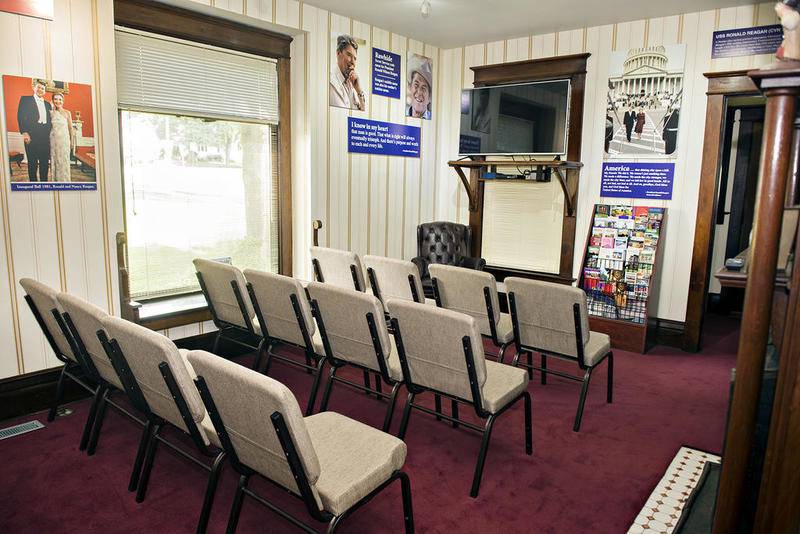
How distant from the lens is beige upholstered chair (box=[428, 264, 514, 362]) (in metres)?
3.49

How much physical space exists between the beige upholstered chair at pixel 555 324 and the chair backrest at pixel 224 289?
68.3 inches

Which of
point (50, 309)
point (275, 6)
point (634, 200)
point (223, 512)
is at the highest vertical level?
point (275, 6)

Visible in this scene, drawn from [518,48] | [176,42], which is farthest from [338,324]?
[518,48]

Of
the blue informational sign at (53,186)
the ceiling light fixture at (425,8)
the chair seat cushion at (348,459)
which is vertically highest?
the ceiling light fixture at (425,8)

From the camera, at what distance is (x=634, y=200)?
17.4 feet

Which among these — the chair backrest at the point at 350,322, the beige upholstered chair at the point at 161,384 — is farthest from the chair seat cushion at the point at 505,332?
the beige upholstered chair at the point at 161,384

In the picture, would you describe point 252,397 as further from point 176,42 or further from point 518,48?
point 518,48

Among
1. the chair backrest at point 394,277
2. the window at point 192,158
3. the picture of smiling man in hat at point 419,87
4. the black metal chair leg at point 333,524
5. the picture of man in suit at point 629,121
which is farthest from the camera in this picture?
the picture of smiling man in hat at point 419,87

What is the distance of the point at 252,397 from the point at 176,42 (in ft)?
11.5

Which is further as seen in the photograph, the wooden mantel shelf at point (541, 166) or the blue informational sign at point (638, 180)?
the wooden mantel shelf at point (541, 166)

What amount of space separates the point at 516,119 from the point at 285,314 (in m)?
3.53

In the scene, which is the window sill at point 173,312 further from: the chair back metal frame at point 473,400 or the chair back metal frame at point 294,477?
the chair back metal frame at point 294,477

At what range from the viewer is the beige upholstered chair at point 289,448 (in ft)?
5.64

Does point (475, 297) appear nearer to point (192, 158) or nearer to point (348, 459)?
point (348, 459)
